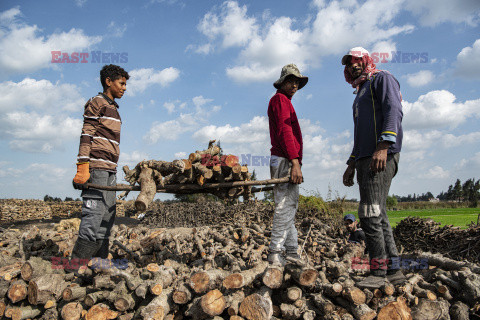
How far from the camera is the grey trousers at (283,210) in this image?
10.8ft

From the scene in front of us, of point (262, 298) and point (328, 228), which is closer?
point (262, 298)

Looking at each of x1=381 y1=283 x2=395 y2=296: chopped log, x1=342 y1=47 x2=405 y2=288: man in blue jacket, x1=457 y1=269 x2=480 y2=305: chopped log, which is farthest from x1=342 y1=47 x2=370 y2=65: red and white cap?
x1=457 y1=269 x2=480 y2=305: chopped log

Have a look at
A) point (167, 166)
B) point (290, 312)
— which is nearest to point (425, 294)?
point (290, 312)

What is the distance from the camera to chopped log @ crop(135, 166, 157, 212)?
3.05 m

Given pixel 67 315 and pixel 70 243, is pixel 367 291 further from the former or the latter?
pixel 70 243

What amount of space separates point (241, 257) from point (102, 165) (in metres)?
2.72

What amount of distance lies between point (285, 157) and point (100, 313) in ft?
8.50

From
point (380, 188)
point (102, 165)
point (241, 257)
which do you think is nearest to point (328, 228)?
point (241, 257)

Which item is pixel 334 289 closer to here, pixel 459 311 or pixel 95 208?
pixel 459 311

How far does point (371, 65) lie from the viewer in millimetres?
3176

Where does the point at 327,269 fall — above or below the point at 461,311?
above

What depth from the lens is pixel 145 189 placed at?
127 inches

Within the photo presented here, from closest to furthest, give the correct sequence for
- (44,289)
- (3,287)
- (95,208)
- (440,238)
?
(44,289), (3,287), (95,208), (440,238)

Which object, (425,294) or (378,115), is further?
(378,115)
